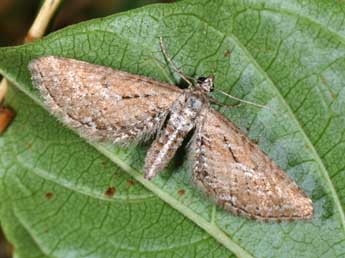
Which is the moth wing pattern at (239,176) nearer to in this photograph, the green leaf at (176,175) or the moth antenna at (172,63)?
the green leaf at (176,175)

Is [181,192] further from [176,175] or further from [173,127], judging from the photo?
[173,127]

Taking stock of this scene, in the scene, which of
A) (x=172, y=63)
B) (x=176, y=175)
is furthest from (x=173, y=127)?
(x=172, y=63)

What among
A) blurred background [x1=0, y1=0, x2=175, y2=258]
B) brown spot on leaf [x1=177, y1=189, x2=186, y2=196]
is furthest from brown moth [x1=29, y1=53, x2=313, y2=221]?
blurred background [x1=0, y1=0, x2=175, y2=258]

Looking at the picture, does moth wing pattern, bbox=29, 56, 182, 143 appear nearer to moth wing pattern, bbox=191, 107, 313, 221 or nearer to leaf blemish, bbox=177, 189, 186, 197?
moth wing pattern, bbox=191, 107, 313, 221

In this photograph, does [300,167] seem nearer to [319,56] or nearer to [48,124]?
[319,56]

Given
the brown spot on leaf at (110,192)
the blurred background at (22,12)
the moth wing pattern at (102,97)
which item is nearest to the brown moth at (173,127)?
the moth wing pattern at (102,97)

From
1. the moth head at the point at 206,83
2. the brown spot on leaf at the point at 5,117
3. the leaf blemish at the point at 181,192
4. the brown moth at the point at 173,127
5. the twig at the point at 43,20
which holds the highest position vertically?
the moth head at the point at 206,83
